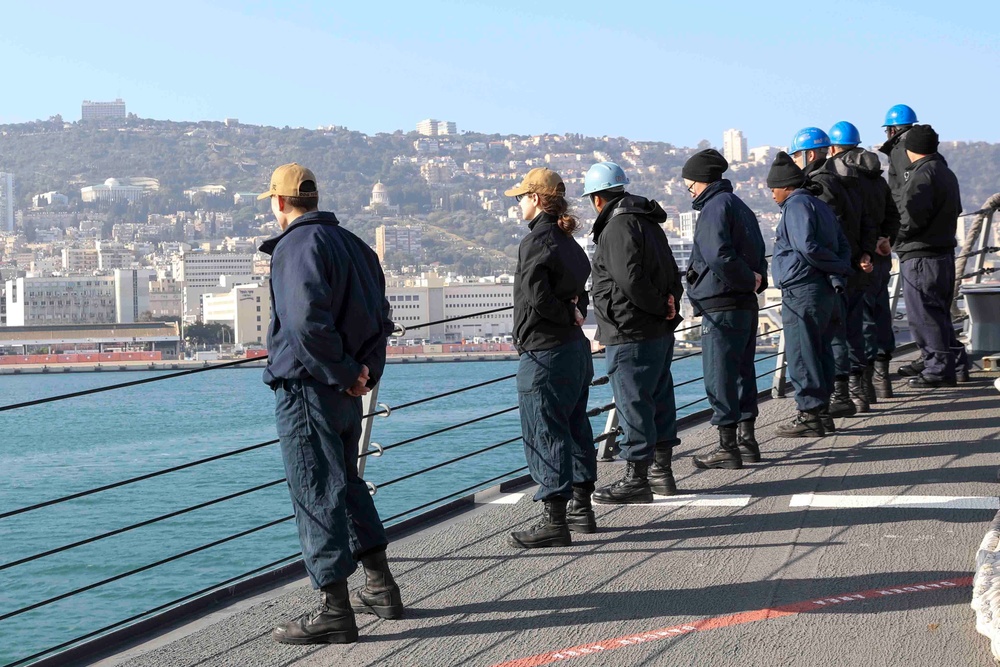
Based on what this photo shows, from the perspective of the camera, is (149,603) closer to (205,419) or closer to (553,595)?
(553,595)

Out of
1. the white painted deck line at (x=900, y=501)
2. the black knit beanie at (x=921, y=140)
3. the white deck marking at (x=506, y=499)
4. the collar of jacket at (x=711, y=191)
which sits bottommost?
the white deck marking at (x=506, y=499)

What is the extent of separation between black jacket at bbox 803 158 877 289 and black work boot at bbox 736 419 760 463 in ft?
4.40

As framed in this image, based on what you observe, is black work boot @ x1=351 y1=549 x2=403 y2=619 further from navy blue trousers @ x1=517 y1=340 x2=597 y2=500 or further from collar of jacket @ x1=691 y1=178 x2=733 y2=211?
collar of jacket @ x1=691 y1=178 x2=733 y2=211

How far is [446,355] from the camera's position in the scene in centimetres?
11631

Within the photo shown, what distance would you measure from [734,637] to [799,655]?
208mm

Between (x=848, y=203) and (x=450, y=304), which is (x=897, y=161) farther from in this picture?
(x=450, y=304)

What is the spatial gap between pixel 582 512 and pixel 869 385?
3.33 meters

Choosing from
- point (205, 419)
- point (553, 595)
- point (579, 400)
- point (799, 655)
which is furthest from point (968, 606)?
point (205, 419)

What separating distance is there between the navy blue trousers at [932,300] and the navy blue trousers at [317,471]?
201 inches

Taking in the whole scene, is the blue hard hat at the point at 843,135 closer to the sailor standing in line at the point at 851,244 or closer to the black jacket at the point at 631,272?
the sailor standing in line at the point at 851,244

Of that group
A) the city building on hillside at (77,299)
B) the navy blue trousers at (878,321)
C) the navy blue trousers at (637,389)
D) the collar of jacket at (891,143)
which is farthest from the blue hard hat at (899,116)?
the city building on hillside at (77,299)

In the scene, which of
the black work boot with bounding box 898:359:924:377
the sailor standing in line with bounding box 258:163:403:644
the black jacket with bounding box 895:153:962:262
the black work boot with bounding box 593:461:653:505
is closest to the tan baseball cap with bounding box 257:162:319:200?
the sailor standing in line with bounding box 258:163:403:644

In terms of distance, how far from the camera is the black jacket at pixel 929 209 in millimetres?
7316

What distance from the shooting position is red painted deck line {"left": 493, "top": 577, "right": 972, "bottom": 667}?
10.1 ft
